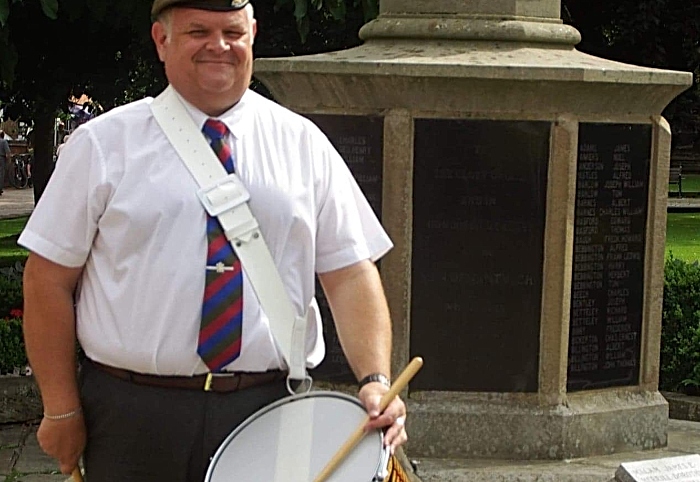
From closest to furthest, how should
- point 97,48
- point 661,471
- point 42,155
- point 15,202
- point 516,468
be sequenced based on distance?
point 661,471, point 516,468, point 97,48, point 42,155, point 15,202

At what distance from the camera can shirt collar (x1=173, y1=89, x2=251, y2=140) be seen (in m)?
3.03

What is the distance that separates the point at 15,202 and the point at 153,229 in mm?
28733

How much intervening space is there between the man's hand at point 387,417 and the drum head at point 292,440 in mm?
19

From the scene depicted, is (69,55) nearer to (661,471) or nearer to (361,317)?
(661,471)

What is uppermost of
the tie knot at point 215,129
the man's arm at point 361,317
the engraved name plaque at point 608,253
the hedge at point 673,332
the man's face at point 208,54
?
A: the man's face at point 208,54

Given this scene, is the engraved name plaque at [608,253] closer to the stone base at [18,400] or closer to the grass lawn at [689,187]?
the stone base at [18,400]

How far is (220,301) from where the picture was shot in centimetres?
294

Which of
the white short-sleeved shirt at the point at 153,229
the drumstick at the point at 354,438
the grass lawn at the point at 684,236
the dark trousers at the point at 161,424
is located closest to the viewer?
the drumstick at the point at 354,438

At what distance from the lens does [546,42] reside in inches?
233

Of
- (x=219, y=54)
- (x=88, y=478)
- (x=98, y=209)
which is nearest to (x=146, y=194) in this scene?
(x=98, y=209)

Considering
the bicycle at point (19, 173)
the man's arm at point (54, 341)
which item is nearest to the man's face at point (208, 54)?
the man's arm at point (54, 341)

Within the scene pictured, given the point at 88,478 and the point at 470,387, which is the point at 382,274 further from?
the point at 88,478

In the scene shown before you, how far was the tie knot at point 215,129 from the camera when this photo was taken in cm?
301

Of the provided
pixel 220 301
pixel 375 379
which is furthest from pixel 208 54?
pixel 375 379
